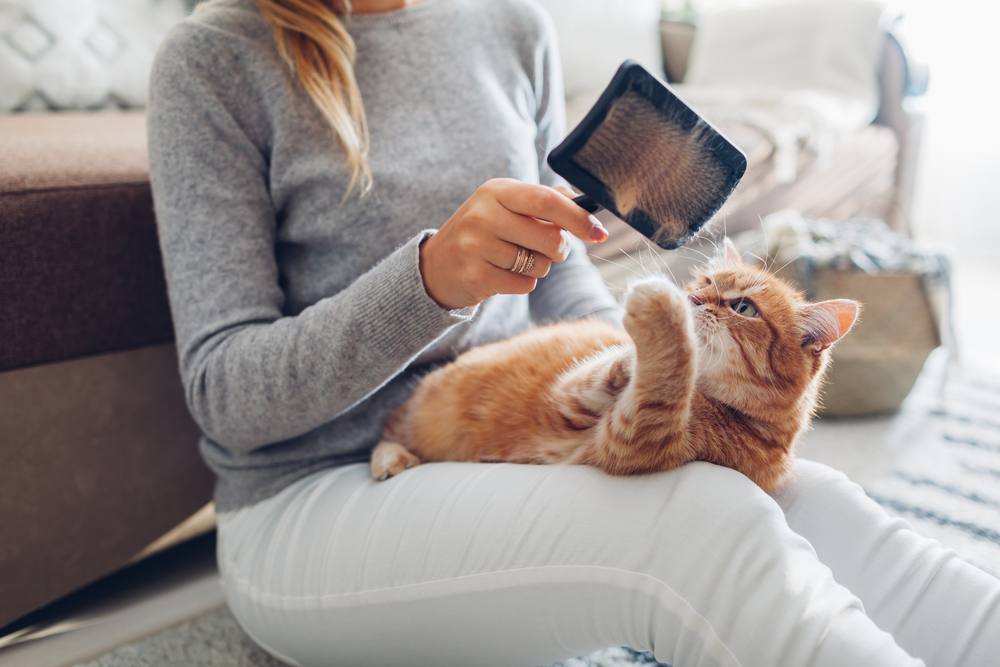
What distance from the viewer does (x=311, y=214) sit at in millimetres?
803

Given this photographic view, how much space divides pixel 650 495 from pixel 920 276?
1279 millimetres

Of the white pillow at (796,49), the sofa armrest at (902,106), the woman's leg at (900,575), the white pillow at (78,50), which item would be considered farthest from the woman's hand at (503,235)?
the sofa armrest at (902,106)

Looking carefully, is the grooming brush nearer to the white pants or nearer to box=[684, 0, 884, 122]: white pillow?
the white pants

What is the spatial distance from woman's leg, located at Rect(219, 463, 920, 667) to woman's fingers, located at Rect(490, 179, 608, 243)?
0.23 metres

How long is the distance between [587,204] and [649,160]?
0.06 m

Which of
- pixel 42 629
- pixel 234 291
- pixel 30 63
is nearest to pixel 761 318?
pixel 234 291

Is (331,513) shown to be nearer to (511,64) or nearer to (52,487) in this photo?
(52,487)

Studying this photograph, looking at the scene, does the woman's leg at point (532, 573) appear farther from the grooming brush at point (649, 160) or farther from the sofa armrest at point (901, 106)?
the sofa armrest at point (901, 106)

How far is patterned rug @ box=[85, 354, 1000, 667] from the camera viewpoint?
0.88m

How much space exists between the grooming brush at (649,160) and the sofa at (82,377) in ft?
2.16

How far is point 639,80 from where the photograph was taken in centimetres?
50

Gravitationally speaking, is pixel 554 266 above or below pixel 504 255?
below

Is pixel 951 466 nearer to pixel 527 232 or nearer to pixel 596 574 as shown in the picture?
pixel 596 574

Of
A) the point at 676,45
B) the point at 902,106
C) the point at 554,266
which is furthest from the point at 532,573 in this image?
the point at 676,45
